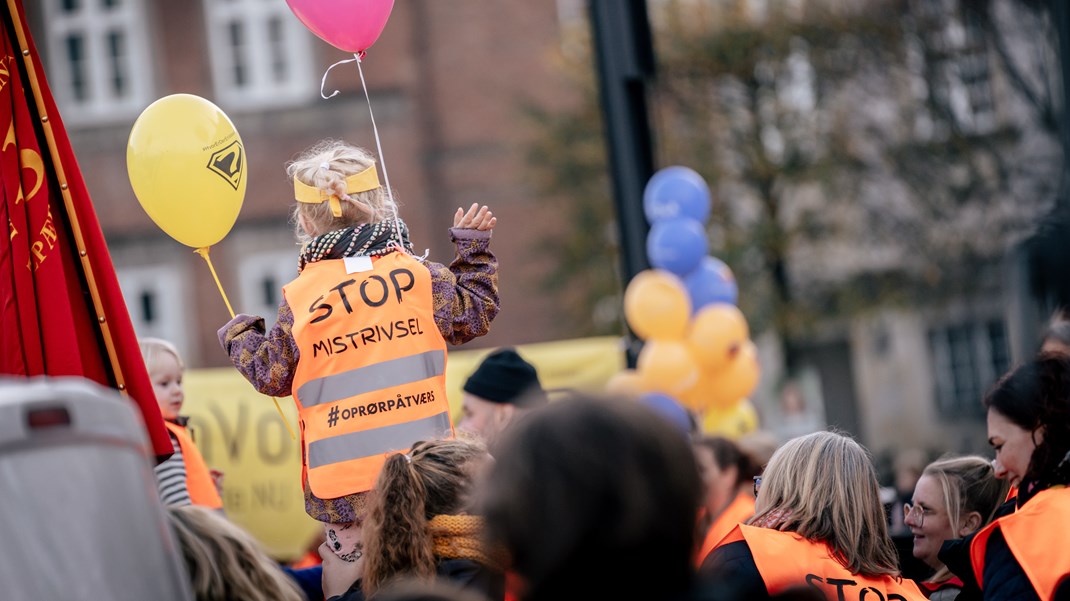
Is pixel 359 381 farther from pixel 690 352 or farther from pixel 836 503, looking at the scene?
pixel 690 352

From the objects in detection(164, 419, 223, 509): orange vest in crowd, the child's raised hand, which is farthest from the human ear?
detection(164, 419, 223, 509): orange vest in crowd

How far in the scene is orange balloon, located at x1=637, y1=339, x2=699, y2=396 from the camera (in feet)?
30.3

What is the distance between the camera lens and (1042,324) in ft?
23.4

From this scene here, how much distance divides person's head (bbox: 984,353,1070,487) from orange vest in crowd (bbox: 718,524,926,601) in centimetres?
50

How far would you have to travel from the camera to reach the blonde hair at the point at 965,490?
3.82 meters

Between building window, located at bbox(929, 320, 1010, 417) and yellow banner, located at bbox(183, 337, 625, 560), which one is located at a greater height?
yellow banner, located at bbox(183, 337, 625, 560)

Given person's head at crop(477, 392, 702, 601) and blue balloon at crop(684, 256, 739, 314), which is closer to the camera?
person's head at crop(477, 392, 702, 601)

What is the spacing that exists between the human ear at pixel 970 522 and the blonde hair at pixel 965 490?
0.01 m

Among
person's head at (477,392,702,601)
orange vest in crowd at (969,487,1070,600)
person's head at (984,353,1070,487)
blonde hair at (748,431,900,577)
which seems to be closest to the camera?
person's head at (477,392,702,601)

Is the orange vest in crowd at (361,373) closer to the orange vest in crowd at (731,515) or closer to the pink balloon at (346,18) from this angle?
the pink balloon at (346,18)

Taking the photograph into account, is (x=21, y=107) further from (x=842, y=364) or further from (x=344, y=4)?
(x=842, y=364)

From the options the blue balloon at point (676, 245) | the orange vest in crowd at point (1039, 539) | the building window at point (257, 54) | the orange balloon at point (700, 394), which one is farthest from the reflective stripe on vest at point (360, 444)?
the building window at point (257, 54)

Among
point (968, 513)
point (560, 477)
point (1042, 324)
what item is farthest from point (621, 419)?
point (1042, 324)

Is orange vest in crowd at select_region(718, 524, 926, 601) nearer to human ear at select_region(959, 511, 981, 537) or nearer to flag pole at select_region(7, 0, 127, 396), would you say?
human ear at select_region(959, 511, 981, 537)
